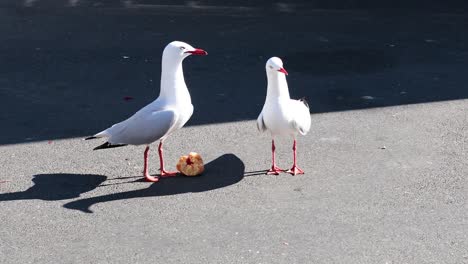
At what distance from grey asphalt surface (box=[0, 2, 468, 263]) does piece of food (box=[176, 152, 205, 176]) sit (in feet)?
0.23

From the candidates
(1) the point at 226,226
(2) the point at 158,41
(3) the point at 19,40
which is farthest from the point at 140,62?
(1) the point at 226,226

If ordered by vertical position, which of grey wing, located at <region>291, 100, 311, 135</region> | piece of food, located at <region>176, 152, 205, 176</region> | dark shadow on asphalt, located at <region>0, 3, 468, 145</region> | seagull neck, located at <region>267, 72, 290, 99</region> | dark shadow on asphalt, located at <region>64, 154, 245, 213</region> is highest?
seagull neck, located at <region>267, 72, 290, 99</region>

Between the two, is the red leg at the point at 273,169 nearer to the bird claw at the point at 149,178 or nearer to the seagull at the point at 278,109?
the seagull at the point at 278,109

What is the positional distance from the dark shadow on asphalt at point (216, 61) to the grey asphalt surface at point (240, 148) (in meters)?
0.03

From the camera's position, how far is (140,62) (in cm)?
1009

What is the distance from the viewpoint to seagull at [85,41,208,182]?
657cm

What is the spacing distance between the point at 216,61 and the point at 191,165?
3621mm

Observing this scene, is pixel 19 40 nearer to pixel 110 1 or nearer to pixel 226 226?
pixel 110 1

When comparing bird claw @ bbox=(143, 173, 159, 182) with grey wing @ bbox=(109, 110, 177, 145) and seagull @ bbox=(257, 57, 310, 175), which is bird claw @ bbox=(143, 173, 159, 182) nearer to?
grey wing @ bbox=(109, 110, 177, 145)

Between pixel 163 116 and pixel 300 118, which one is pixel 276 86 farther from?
pixel 163 116

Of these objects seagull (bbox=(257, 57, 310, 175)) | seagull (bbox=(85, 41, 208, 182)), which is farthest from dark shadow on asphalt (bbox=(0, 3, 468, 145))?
seagull (bbox=(257, 57, 310, 175))

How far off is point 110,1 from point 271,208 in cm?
809

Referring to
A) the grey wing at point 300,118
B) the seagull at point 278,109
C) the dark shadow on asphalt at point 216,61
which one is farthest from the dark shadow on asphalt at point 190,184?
the dark shadow on asphalt at point 216,61

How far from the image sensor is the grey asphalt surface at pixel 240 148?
5.60 metres
